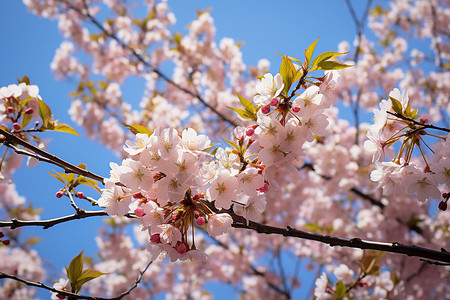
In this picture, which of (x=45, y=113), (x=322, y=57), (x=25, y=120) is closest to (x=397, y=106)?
(x=322, y=57)

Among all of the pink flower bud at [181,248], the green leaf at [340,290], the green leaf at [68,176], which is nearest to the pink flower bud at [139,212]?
the pink flower bud at [181,248]

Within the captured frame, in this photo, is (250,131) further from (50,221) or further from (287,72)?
(50,221)


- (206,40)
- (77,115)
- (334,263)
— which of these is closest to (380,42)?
(206,40)

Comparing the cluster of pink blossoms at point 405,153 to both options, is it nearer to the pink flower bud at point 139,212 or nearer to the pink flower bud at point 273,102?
the pink flower bud at point 273,102

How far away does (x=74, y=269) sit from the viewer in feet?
4.02

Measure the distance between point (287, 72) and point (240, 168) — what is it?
36 centimetres

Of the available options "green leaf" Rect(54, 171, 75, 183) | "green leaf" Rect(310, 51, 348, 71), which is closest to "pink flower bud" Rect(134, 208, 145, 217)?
"green leaf" Rect(54, 171, 75, 183)

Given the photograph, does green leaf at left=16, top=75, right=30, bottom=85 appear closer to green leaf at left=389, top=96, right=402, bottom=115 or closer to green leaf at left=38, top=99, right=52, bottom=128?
green leaf at left=38, top=99, right=52, bottom=128

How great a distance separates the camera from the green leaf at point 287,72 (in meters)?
0.97

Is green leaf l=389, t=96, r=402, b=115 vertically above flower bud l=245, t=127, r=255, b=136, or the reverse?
green leaf l=389, t=96, r=402, b=115

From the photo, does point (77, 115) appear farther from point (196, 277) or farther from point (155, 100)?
point (196, 277)

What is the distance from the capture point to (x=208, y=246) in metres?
6.00

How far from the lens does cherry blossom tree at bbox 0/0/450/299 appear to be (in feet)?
3.10

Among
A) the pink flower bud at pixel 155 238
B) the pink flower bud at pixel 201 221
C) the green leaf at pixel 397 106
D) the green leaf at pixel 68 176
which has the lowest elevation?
the pink flower bud at pixel 155 238
